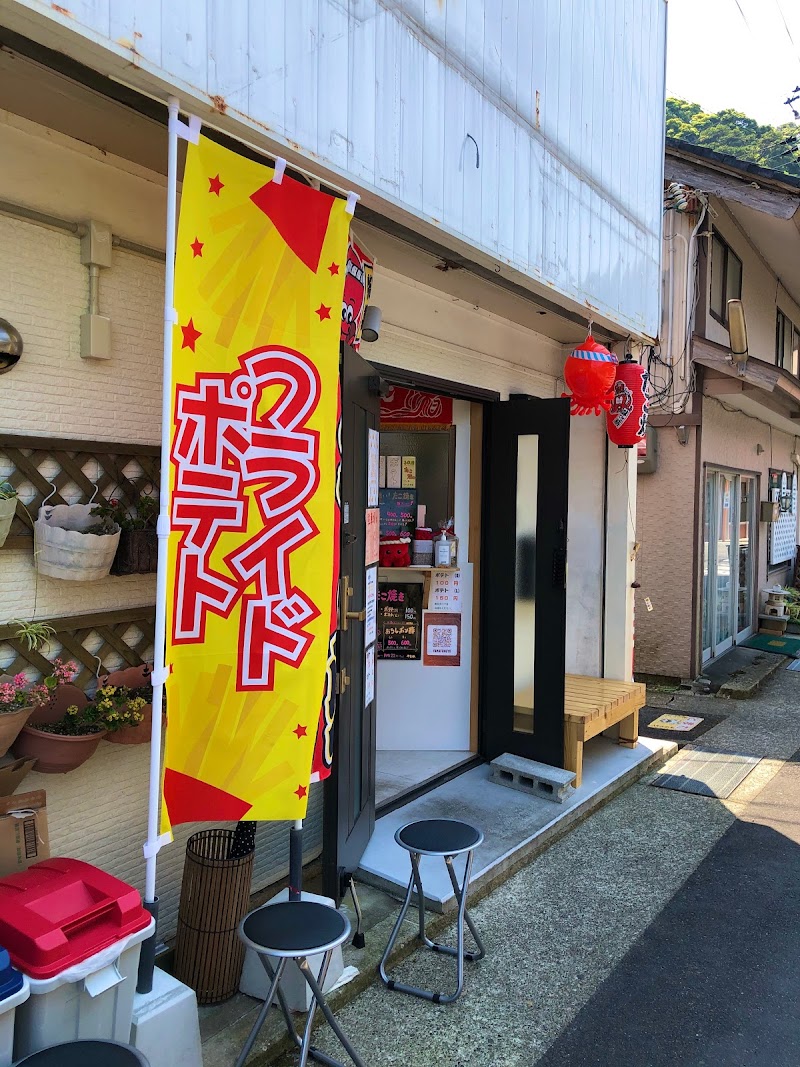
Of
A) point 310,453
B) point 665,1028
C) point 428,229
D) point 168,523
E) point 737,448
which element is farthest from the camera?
point 737,448

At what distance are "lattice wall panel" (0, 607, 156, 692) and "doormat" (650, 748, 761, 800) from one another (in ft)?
13.6

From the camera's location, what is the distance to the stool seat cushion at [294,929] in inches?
90.3

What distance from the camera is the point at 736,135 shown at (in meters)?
18.4

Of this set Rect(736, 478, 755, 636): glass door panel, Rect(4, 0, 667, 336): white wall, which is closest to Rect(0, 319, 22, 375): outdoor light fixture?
Rect(4, 0, 667, 336): white wall

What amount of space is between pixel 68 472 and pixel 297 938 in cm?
188

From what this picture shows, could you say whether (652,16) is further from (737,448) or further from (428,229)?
(737,448)

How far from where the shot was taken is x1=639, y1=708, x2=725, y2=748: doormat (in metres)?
6.91

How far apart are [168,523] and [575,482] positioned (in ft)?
15.2


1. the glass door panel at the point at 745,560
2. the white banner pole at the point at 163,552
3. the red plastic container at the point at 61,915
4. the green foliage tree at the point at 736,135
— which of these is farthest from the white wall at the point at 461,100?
the green foliage tree at the point at 736,135

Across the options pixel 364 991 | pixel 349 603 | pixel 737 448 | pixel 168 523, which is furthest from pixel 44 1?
pixel 737 448

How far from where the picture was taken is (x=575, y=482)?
6.43m

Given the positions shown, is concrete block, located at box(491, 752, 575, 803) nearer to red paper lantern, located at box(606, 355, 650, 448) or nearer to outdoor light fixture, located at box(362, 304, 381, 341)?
red paper lantern, located at box(606, 355, 650, 448)

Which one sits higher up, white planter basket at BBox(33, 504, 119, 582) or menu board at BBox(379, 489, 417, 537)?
menu board at BBox(379, 489, 417, 537)

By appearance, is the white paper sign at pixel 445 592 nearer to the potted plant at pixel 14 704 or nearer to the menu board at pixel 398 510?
the menu board at pixel 398 510
